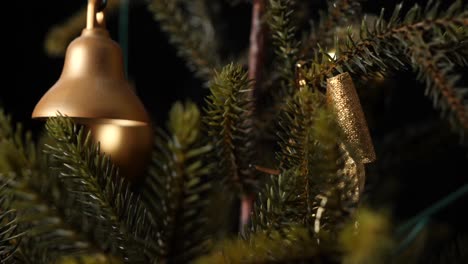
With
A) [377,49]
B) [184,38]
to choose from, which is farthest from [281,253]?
Result: [184,38]

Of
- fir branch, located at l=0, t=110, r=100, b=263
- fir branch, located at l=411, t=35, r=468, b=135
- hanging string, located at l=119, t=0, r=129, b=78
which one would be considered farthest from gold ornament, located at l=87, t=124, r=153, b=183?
hanging string, located at l=119, t=0, r=129, b=78

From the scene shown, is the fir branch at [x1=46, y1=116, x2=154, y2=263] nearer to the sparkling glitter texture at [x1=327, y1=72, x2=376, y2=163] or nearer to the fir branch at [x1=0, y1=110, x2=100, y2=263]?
the fir branch at [x1=0, y1=110, x2=100, y2=263]

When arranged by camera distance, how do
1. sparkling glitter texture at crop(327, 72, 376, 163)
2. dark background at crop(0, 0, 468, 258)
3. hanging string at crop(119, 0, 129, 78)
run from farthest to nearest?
hanging string at crop(119, 0, 129, 78) → dark background at crop(0, 0, 468, 258) → sparkling glitter texture at crop(327, 72, 376, 163)

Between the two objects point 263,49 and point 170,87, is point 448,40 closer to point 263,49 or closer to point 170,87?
point 263,49

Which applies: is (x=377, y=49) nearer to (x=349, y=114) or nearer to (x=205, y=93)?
(x=349, y=114)

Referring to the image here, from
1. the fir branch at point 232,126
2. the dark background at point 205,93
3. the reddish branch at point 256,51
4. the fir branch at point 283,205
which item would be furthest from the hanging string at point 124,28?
the fir branch at point 283,205

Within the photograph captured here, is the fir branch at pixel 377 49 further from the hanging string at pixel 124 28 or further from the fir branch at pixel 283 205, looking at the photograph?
the hanging string at pixel 124 28
